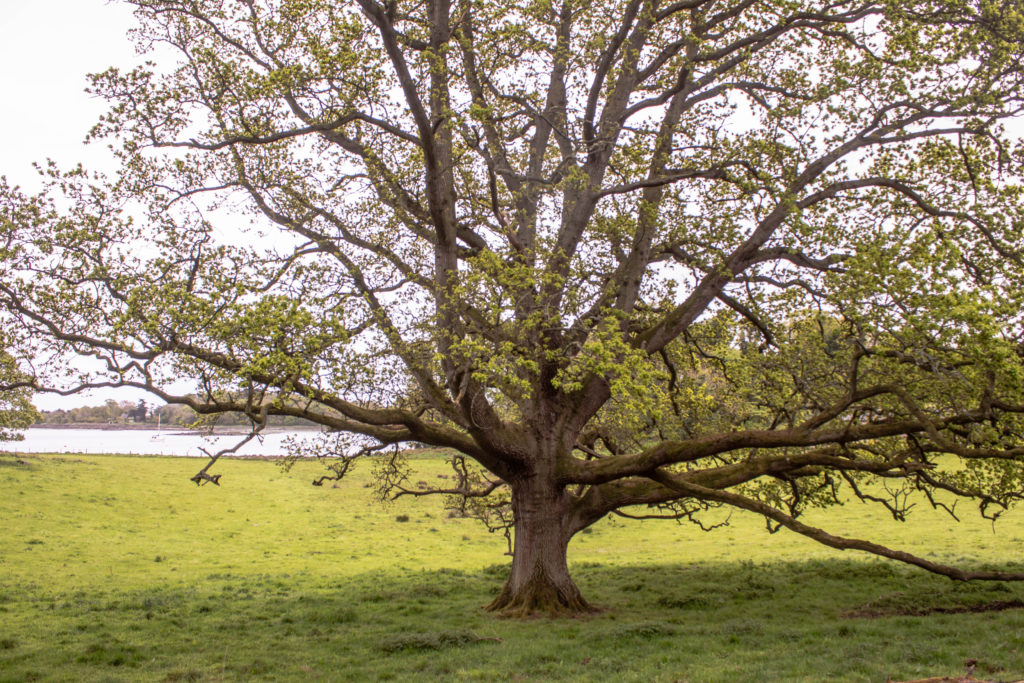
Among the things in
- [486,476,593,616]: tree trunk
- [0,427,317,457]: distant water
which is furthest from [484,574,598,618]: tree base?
[0,427,317,457]: distant water

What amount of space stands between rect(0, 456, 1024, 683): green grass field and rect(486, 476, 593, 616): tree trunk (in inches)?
39.1

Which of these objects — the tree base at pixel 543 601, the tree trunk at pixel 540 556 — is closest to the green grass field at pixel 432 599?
the tree base at pixel 543 601

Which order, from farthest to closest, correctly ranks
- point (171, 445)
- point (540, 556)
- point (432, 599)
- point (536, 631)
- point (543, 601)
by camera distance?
point (171, 445)
point (432, 599)
point (540, 556)
point (543, 601)
point (536, 631)

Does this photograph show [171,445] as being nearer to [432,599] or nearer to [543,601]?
[432,599]

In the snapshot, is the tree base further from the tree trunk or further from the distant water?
the distant water

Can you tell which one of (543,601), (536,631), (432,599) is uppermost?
(543,601)

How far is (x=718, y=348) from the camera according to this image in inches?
951

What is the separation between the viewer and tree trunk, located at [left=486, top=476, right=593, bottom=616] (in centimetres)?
1928

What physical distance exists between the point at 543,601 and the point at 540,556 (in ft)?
3.90

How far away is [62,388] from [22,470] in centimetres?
4026

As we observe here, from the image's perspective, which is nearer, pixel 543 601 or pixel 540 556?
pixel 543 601

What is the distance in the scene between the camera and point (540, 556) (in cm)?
1958

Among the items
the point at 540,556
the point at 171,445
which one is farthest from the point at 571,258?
the point at 171,445

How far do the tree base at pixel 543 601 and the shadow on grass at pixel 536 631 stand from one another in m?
0.74
